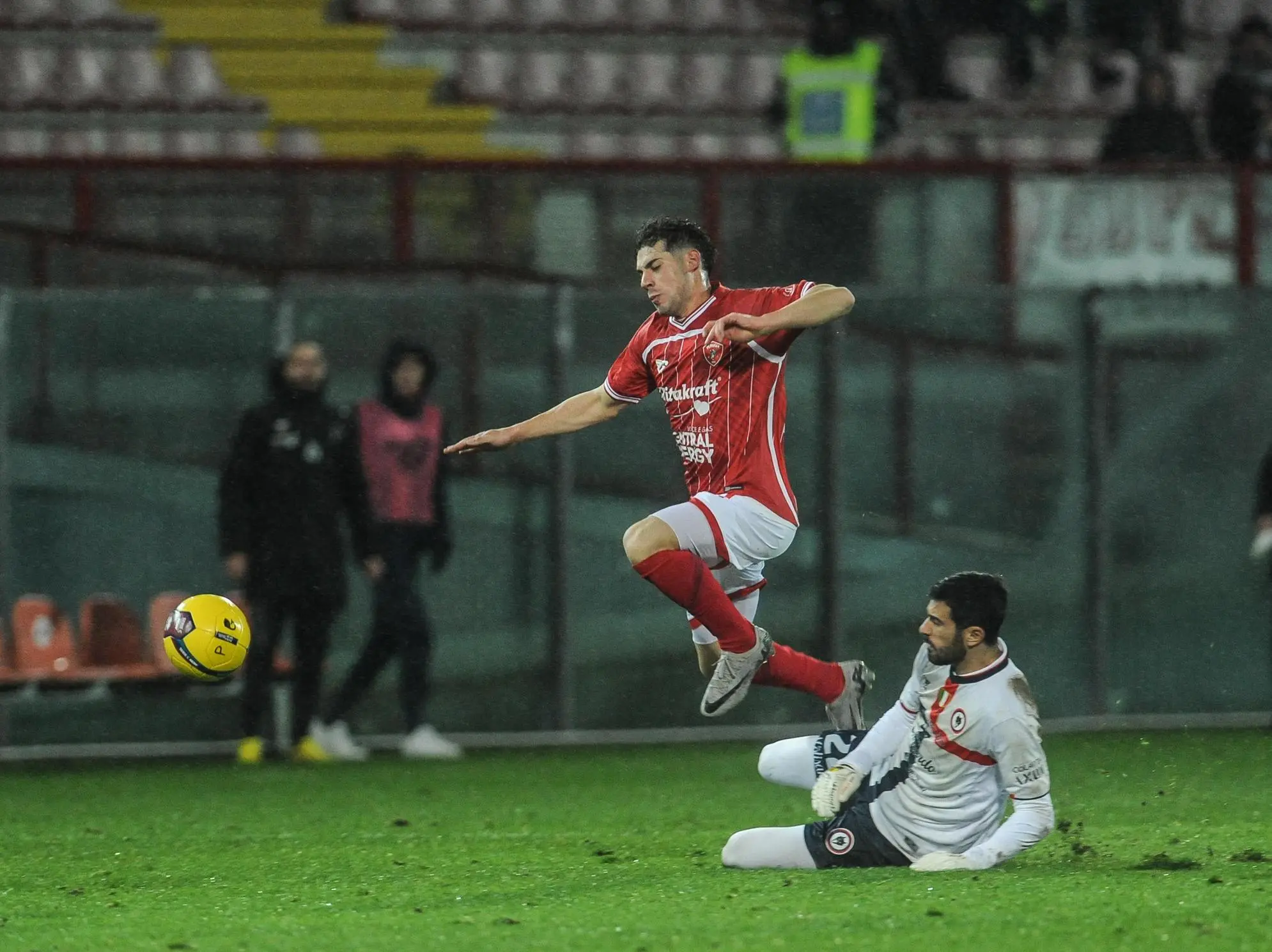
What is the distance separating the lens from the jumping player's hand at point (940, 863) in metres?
6.55

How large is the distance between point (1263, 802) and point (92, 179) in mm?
6951

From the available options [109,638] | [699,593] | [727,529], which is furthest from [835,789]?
[109,638]

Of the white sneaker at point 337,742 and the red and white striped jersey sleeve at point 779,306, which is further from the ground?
the red and white striped jersey sleeve at point 779,306

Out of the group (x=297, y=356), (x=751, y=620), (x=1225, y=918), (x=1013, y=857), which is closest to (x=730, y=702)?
(x=751, y=620)

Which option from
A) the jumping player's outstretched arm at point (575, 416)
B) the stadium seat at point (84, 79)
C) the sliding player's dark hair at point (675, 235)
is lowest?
the jumping player's outstretched arm at point (575, 416)

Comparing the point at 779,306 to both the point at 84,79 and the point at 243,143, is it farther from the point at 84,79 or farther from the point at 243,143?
the point at 84,79

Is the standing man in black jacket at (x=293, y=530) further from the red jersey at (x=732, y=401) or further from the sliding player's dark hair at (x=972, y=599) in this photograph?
the sliding player's dark hair at (x=972, y=599)

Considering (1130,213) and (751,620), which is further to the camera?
(1130,213)

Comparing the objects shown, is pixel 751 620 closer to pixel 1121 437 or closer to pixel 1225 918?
pixel 1225 918

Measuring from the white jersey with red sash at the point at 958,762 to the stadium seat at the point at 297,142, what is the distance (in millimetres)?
10068

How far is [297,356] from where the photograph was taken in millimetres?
11055

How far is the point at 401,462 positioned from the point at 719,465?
4.04 metres

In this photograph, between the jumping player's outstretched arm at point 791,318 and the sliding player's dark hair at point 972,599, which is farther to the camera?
the jumping player's outstretched arm at point 791,318

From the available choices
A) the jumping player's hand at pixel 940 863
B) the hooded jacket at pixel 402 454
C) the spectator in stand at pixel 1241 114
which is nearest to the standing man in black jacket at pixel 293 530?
the hooded jacket at pixel 402 454
